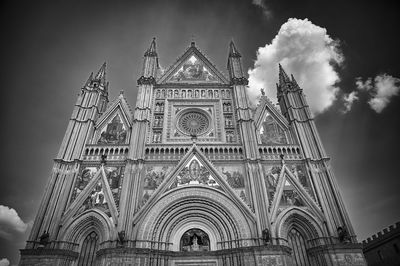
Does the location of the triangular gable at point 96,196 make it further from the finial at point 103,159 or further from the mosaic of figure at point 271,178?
the mosaic of figure at point 271,178

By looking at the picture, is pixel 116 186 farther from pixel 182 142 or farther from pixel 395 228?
pixel 395 228

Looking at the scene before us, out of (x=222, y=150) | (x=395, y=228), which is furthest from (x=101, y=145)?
(x=395, y=228)

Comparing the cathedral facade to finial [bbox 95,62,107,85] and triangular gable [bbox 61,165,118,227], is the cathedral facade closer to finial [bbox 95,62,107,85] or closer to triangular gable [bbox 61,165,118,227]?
triangular gable [bbox 61,165,118,227]

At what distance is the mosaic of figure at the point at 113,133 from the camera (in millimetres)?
18641

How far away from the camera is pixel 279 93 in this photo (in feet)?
74.3

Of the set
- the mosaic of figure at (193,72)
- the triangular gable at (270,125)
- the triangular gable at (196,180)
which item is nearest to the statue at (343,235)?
the triangular gable at (196,180)

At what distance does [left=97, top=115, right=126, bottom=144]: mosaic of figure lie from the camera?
18.6 m

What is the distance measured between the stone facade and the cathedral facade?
6.62 metres

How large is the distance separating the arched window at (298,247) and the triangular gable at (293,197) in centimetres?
182

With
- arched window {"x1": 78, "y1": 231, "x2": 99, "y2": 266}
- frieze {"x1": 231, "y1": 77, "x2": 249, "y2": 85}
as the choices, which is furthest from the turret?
arched window {"x1": 78, "y1": 231, "x2": 99, "y2": 266}

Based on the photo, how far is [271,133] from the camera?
1970cm

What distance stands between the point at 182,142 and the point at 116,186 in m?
5.80

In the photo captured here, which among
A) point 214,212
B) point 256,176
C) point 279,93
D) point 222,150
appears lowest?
point 214,212

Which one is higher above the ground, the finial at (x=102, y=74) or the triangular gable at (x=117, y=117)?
the finial at (x=102, y=74)
